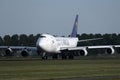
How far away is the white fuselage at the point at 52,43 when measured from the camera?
85688 mm

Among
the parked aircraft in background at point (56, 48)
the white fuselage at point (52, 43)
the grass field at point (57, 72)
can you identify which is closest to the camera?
the grass field at point (57, 72)

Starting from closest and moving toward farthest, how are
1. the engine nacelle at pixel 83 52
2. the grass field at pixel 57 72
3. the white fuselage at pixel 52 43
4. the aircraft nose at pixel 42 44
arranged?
the grass field at pixel 57 72 → the aircraft nose at pixel 42 44 → the white fuselage at pixel 52 43 → the engine nacelle at pixel 83 52

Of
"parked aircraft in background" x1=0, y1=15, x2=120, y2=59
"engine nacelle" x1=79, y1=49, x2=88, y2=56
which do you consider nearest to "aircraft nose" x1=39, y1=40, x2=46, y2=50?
"parked aircraft in background" x1=0, y1=15, x2=120, y2=59

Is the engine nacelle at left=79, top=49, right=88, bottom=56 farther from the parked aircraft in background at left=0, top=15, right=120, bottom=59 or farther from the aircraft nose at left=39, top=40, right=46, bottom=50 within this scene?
the aircraft nose at left=39, top=40, right=46, bottom=50

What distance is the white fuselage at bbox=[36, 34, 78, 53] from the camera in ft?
281

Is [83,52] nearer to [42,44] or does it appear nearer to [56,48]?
[56,48]

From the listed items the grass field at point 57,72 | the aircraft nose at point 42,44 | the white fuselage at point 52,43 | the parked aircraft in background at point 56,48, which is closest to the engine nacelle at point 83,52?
the parked aircraft in background at point 56,48

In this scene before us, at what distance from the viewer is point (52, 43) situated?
89.4 meters

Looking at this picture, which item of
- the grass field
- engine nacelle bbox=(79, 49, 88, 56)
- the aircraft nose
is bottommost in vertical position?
the grass field

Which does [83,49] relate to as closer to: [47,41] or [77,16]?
[47,41]

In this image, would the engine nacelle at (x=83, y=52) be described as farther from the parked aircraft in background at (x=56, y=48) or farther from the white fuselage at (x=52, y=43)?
the white fuselage at (x=52, y=43)

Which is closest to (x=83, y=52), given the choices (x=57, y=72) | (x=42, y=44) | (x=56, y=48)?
(x=56, y=48)

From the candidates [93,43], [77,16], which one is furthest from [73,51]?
[93,43]

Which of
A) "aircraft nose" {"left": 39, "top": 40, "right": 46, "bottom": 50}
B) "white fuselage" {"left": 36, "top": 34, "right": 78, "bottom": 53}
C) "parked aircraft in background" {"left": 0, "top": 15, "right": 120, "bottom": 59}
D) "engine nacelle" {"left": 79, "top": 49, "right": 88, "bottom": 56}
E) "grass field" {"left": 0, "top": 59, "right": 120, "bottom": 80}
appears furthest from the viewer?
"engine nacelle" {"left": 79, "top": 49, "right": 88, "bottom": 56}
